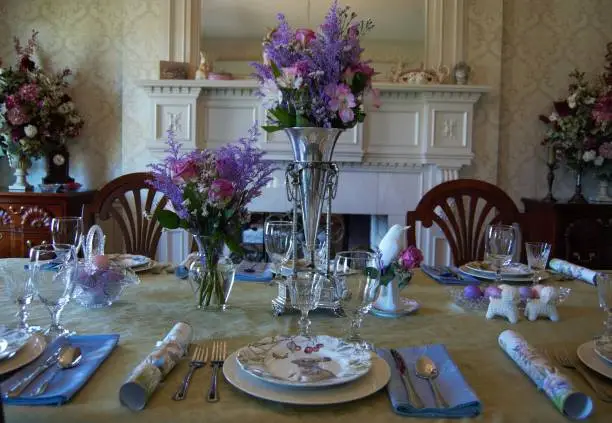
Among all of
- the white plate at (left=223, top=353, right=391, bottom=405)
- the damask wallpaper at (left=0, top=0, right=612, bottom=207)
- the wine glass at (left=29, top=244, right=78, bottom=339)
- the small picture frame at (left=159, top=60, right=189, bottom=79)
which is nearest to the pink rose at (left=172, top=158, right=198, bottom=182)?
the wine glass at (left=29, top=244, right=78, bottom=339)

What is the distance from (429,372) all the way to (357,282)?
0.20 m

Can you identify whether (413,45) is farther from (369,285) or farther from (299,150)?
(369,285)

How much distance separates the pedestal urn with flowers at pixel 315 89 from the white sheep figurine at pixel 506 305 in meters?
0.45

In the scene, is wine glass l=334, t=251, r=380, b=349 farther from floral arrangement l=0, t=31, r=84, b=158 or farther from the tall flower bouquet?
floral arrangement l=0, t=31, r=84, b=158

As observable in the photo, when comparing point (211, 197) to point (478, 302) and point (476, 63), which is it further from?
point (476, 63)

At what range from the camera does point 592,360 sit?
3.01ft

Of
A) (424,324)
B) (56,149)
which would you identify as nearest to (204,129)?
(56,149)

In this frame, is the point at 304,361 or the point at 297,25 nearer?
the point at 304,361

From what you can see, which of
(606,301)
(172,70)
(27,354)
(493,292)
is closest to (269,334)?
(27,354)

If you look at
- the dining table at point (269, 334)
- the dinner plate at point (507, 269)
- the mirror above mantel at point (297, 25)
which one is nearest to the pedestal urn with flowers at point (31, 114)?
the mirror above mantel at point (297, 25)

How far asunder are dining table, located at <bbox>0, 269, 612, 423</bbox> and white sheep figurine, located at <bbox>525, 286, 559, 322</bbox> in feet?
0.05

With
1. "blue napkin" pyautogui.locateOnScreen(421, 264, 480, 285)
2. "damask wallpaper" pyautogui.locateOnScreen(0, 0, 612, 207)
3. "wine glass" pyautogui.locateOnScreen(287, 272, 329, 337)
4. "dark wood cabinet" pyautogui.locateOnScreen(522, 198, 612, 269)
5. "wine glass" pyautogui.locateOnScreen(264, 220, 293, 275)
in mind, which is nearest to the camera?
"wine glass" pyautogui.locateOnScreen(287, 272, 329, 337)

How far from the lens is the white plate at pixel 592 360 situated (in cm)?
87

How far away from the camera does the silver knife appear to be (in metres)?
0.76
